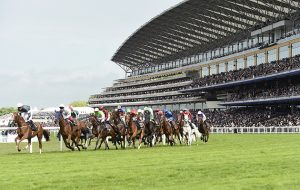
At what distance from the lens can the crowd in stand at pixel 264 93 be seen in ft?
169

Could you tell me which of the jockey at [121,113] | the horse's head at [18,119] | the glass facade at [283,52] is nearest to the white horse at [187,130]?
the jockey at [121,113]

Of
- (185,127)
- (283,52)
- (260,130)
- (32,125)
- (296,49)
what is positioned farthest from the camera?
(283,52)

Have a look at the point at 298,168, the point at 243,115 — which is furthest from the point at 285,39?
the point at 298,168

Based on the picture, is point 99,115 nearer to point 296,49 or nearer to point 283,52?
→ point 296,49

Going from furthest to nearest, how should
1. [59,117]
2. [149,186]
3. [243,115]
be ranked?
[243,115], [59,117], [149,186]

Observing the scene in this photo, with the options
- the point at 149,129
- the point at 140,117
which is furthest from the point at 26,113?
the point at 149,129

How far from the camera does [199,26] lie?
243 feet

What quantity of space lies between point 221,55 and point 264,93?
20.1 meters

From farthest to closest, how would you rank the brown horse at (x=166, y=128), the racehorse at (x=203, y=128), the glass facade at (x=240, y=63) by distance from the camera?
the glass facade at (x=240, y=63) → the racehorse at (x=203, y=128) → the brown horse at (x=166, y=128)

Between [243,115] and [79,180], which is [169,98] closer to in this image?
[243,115]

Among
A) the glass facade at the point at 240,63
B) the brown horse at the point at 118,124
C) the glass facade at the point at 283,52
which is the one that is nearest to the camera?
the brown horse at the point at 118,124

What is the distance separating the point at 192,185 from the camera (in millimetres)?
9133

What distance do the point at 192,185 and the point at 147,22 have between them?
242 feet

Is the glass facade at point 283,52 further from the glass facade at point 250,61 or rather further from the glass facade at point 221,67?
the glass facade at point 221,67
